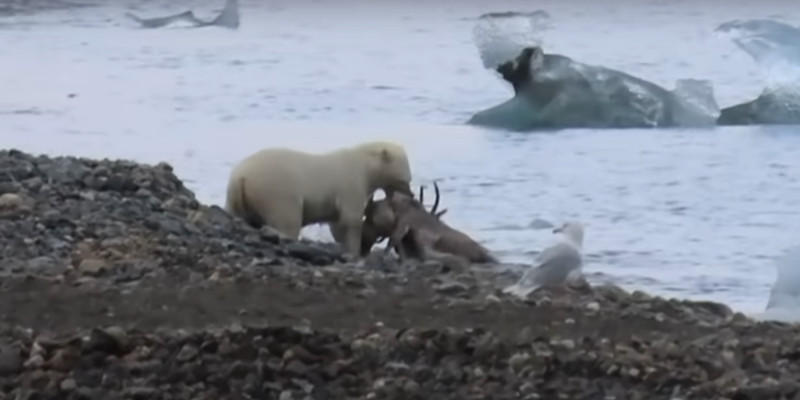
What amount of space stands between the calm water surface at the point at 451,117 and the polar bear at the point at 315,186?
255 mm

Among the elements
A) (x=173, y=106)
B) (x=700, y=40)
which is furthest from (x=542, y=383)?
(x=700, y=40)

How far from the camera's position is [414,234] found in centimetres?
260

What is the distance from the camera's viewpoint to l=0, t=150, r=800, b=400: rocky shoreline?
1291 millimetres

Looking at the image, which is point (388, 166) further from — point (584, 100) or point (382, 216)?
point (584, 100)

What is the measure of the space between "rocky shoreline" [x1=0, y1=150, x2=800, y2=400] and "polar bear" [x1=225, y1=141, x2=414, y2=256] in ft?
0.23

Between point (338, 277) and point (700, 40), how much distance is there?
365 cm

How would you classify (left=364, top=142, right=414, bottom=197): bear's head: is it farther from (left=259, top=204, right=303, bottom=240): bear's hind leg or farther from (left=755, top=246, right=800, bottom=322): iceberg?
(left=755, top=246, right=800, bottom=322): iceberg

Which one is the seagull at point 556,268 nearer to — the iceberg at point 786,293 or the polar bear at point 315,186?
the iceberg at point 786,293

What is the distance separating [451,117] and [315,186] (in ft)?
5.46

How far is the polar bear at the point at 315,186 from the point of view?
2496 millimetres

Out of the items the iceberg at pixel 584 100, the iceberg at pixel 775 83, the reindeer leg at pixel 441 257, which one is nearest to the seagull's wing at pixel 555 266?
the reindeer leg at pixel 441 257

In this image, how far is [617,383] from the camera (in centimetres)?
130

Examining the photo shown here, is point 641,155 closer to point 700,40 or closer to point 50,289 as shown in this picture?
point 700,40

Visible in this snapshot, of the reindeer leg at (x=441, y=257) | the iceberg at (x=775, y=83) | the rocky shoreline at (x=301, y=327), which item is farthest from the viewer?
the iceberg at (x=775, y=83)
